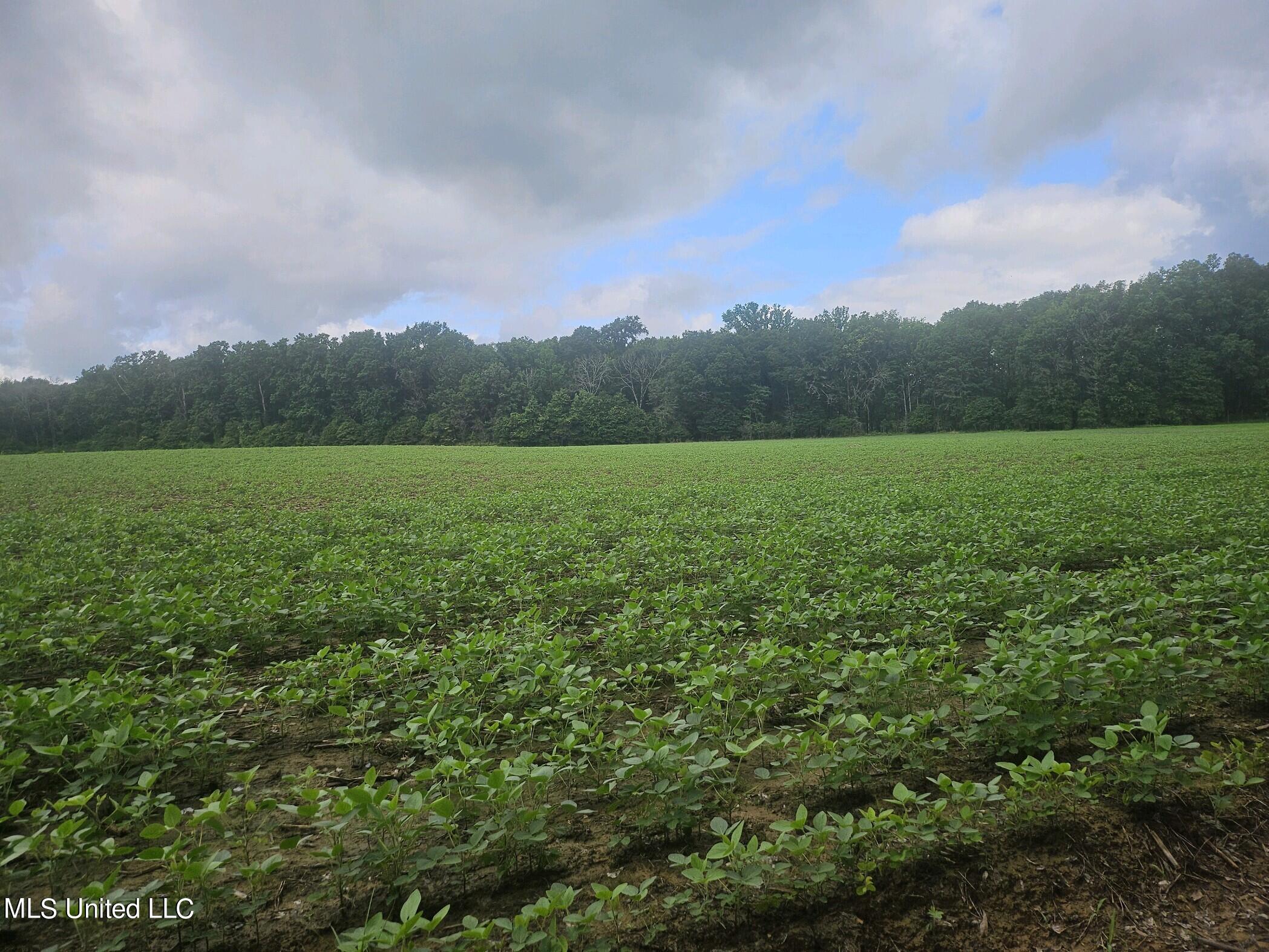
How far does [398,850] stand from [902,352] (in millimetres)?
80549

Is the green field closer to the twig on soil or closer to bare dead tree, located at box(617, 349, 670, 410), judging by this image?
the twig on soil

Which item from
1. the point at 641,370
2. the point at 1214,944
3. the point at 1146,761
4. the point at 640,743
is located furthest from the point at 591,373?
the point at 1214,944

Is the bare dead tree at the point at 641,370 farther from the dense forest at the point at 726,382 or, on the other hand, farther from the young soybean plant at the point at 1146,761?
the young soybean plant at the point at 1146,761

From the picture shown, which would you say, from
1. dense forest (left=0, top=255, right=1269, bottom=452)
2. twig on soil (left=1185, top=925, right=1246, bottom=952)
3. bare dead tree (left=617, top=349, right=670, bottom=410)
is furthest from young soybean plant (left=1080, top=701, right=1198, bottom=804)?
bare dead tree (left=617, top=349, right=670, bottom=410)

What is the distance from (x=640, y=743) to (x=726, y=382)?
2906 inches

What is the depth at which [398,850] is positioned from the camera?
2.55m

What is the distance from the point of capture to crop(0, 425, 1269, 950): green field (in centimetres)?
235

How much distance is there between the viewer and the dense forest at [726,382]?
196ft

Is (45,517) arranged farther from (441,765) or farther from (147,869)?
(441,765)

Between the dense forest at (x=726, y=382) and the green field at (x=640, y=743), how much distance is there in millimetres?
58617

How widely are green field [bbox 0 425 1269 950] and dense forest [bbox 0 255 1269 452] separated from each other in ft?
192

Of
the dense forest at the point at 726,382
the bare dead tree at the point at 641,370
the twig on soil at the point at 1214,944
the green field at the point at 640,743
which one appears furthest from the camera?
the bare dead tree at the point at 641,370

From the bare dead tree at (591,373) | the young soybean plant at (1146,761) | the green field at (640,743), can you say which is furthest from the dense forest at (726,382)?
the young soybean plant at (1146,761)

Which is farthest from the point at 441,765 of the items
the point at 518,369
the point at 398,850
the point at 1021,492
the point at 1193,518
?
the point at 518,369
